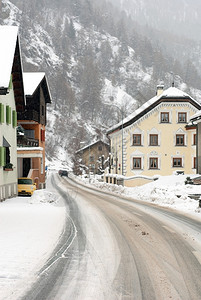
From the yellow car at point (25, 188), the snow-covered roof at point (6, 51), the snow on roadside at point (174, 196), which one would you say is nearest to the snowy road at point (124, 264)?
the snow on roadside at point (174, 196)

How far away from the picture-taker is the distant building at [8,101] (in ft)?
74.9

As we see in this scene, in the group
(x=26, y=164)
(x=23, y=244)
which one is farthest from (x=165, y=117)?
(x=23, y=244)

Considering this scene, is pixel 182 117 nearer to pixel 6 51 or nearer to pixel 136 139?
pixel 136 139

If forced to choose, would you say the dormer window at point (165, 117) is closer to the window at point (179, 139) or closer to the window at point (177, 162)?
the window at point (179, 139)

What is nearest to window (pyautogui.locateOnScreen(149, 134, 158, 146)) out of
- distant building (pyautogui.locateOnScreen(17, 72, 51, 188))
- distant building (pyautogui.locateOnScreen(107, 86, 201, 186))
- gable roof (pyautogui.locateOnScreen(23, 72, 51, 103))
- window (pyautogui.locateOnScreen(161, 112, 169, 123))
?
distant building (pyautogui.locateOnScreen(107, 86, 201, 186))

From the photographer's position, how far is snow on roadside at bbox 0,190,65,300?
715 centimetres

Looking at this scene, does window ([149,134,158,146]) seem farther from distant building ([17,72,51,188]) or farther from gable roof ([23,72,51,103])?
gable roof ([23,72,51,103])

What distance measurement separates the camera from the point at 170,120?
45.8 meters

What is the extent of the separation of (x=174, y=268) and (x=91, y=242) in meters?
3.29

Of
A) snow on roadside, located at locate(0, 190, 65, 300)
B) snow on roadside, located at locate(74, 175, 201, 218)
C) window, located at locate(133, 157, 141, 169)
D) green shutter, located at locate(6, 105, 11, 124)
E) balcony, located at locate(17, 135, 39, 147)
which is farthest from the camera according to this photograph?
window, located at locate(133, 157, 141, 169)

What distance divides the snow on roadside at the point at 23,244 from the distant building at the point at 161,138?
91.4ft

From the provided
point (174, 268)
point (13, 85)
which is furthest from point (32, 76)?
point (174, 268)

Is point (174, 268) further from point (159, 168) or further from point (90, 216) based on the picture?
point (159, 168)

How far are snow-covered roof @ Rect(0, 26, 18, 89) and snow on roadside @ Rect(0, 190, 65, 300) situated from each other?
325 inches
